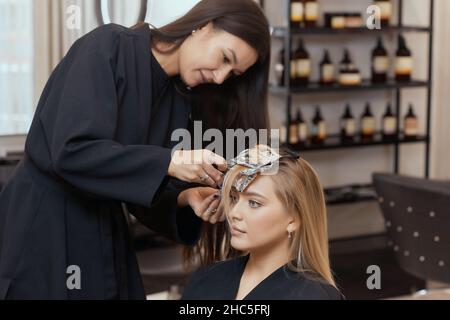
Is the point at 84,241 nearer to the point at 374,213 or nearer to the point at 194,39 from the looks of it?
the point at 194,39

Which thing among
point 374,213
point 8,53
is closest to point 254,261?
point 8,53

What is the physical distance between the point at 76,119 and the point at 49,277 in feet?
1.18

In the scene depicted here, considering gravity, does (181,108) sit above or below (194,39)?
below

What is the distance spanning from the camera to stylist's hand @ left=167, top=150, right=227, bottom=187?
136 centimetres

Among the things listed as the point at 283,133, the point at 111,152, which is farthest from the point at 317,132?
the point at 111,152

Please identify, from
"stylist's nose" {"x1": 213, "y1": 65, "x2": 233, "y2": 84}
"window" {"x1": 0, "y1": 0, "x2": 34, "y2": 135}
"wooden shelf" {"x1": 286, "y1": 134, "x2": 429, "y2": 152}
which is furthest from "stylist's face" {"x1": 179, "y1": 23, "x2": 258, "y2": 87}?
"wooden shelf" {"x1": 286, "y1": 134, "x2": 429, "y2": 152}

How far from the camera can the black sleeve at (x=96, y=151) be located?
1334mm

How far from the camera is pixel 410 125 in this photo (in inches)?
174

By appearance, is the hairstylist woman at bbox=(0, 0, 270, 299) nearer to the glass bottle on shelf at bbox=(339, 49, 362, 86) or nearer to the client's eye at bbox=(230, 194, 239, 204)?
the client's eye at bbox=(230, 194, 239, 204)

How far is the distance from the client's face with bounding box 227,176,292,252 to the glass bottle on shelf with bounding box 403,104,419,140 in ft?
10.0

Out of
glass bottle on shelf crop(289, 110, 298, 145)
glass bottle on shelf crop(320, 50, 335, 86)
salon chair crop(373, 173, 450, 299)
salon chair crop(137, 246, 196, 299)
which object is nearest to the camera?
salon chair crop(373, 173, 450, 299)

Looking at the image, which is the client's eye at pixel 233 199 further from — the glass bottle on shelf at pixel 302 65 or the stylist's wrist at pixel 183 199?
the glass bottle on shelf at pixel 302 65

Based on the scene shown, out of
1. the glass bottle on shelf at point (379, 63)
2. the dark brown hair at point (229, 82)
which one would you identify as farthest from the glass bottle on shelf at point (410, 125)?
the dark brown hair at point (229, 82)
